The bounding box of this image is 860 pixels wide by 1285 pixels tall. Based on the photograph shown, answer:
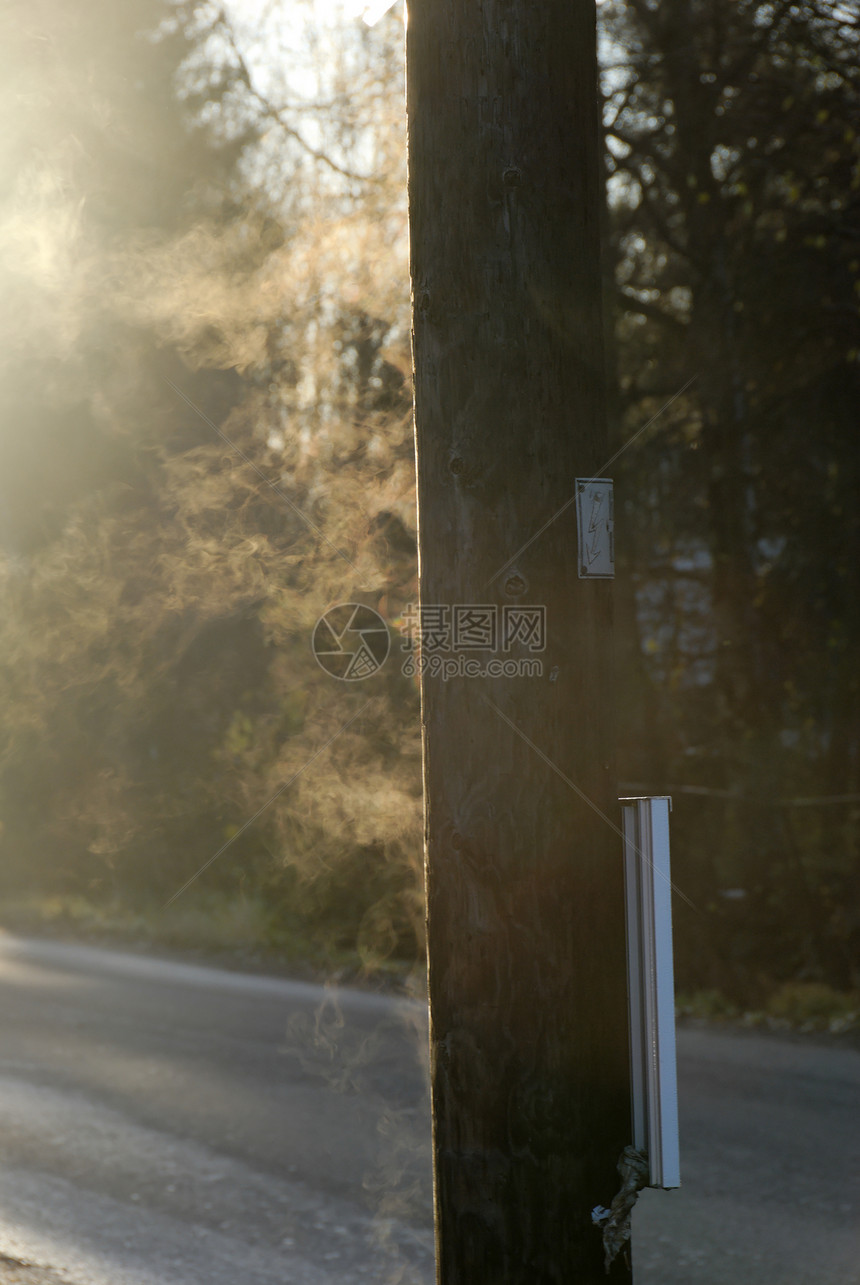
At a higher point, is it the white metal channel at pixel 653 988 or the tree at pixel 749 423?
the tree at pixel 749 423

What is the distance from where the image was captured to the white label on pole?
2336 millimetres

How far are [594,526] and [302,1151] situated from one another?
14.4 ft

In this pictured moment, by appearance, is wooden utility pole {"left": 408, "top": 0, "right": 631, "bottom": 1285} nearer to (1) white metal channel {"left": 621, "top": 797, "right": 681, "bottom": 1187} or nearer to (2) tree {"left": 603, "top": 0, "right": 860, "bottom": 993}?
(1) white metal channel {"left": 621, "top": 797, "right": 681, "bottom": 1187}

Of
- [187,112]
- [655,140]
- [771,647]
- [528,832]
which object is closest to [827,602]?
[771,647]

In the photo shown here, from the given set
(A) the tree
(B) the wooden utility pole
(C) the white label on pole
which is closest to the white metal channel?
(B) the wooden utility pole

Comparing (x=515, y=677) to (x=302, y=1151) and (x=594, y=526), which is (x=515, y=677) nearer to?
(x=594, y=526)

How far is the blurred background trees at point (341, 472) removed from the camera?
593 centimetres

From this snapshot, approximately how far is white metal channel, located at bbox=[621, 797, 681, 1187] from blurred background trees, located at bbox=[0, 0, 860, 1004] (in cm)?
318

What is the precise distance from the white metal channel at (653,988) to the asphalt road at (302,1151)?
2.48m

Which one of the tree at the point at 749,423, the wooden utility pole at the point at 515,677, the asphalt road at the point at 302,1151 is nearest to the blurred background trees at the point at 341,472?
the tree at the point at 749,423

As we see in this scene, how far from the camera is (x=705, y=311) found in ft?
31.7

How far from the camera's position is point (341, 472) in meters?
5.62

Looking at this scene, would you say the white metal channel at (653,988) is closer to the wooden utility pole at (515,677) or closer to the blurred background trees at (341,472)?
the wooden utility pole at (515,677)

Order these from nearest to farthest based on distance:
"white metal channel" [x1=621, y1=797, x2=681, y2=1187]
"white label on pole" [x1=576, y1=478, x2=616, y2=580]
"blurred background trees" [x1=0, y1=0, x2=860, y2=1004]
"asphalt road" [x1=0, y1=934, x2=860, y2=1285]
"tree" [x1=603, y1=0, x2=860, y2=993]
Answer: "white metal channel" [x1=621, y1=797, x2=681, y2=1187] → "white label on pole" [x1=576, y1=478, x2=616, y2=580] → "asphalt road" [x1=0, y1=934, x2=860, y2=1285] → "blurred background trees" [x1=0, y1=0, x2=860, y2=1004] → "tree" [x1=603, y1=0, x2=860, y2=993]
